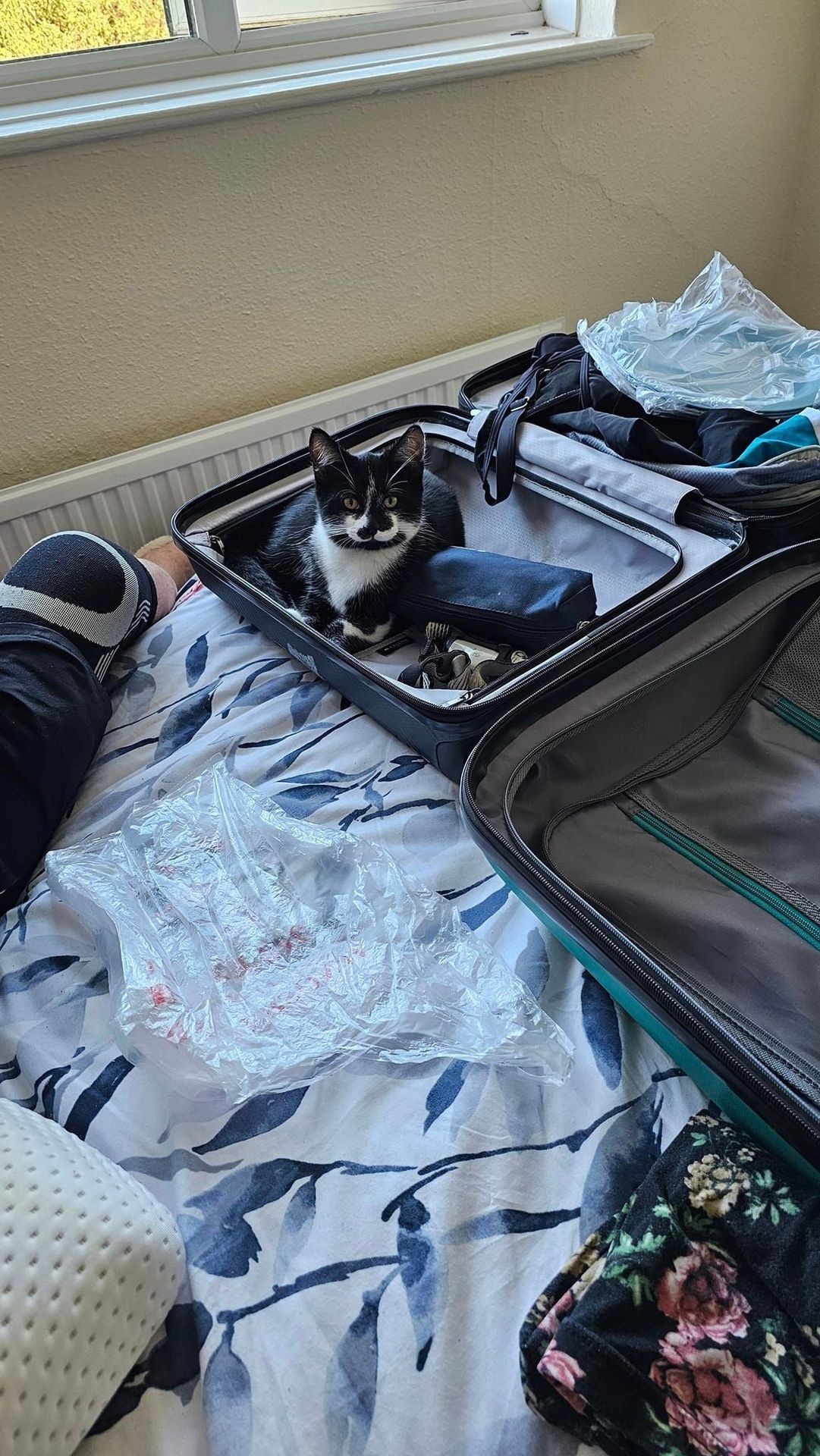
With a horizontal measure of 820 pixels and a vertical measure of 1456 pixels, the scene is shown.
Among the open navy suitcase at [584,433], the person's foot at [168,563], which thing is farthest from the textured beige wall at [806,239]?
the person's foot at [168,563]

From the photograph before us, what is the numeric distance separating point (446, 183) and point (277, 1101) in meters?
1.41

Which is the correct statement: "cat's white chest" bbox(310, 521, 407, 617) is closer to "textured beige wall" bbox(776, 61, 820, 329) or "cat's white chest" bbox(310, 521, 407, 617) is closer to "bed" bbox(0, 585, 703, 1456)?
"bed" bbox(0, 585, 703, 1456)

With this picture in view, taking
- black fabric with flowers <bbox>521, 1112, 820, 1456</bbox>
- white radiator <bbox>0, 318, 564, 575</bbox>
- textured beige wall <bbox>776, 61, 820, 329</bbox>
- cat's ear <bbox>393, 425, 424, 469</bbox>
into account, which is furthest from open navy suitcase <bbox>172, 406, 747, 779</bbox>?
textured beige wall <bbox>776, 61, 820, 329</bbox>

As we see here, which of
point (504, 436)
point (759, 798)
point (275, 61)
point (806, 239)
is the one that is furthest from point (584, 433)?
point (806, 239)

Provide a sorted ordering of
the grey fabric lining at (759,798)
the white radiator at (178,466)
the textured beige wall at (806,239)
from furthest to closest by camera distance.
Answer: the textured beige wall at (806,239)
the white radiator at (178,466)
the grey fabric lining at (759,798)

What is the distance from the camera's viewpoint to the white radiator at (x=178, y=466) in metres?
1.35

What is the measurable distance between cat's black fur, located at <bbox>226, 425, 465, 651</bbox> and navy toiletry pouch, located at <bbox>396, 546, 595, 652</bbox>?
3 centimetres

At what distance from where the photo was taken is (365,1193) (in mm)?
633

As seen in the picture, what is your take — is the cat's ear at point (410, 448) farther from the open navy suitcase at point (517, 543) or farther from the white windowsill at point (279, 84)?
the white windowsill at point (279, 84)

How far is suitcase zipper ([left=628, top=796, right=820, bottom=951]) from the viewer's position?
72cm

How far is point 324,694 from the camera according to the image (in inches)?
41.5

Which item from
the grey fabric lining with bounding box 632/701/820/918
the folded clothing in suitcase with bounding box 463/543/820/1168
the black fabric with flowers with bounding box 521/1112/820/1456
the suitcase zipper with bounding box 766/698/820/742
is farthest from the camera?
the suitcase zipper with bounding box 766/698/820/742

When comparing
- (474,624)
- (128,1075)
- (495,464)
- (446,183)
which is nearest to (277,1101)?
(128,1075)

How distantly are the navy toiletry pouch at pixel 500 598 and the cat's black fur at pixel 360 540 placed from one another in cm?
3
